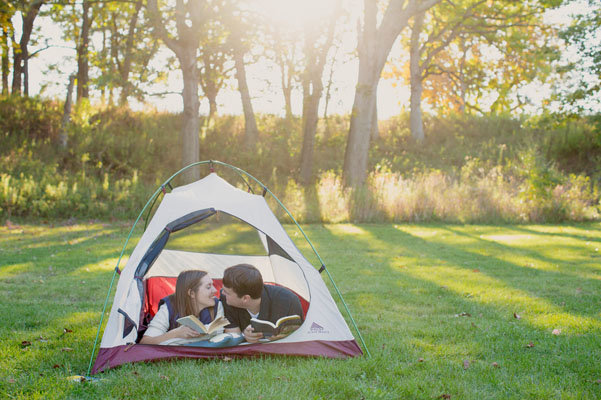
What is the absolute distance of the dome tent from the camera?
423 centimetres

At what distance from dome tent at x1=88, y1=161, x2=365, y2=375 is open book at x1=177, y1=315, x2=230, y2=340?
154 millimetres

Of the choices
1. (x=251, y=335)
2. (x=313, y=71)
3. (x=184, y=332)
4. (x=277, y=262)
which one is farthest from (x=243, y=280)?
(x=313, y=71)

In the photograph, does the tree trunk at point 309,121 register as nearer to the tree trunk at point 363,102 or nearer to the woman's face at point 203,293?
the tree trunk at point 363,102

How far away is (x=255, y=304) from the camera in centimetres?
475

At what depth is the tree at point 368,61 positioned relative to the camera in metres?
14.6

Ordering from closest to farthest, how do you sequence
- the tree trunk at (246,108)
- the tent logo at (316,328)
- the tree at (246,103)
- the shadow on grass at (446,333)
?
the shadow on grass at (446,333), the tent logo at (316,328), the tree at (246,103), the tree trunk at (246,108)

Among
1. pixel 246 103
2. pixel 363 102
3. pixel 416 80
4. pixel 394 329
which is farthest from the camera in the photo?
pixel 416 80


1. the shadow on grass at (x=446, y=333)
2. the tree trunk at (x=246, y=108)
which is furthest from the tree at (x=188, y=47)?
the shadow on grass at (x=446, y=333)

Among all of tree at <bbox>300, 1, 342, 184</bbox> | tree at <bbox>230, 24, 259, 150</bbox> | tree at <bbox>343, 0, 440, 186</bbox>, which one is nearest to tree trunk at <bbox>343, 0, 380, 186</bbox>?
tree at <bbox>343, 0, 440, 186</bbox>

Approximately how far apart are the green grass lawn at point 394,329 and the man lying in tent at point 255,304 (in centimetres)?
33

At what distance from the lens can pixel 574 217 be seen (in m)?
13.9

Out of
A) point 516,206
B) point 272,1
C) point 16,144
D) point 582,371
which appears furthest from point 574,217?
point 16,144

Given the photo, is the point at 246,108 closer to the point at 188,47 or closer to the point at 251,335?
the point at 188,47

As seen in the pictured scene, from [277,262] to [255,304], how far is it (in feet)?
3.18
